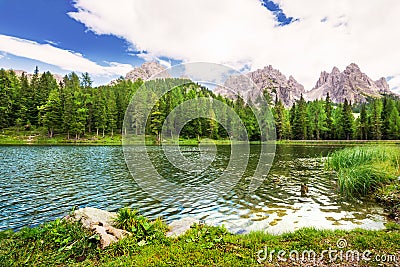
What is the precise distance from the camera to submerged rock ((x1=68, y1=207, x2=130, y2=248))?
687cm

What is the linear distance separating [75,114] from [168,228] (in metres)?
A: 79.3

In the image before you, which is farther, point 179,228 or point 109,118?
point 109,118

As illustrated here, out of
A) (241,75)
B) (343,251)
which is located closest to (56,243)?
(343,251)

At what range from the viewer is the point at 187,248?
21.2ft

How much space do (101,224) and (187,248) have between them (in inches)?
114

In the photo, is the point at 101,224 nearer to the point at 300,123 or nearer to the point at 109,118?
the point at 109,118

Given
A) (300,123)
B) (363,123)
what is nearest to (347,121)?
(363,123)

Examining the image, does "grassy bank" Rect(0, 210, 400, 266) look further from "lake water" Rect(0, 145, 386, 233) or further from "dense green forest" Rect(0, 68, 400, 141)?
"dense green forest" Rect(0, 68, 400, 141)

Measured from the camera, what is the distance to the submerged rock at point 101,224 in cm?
687

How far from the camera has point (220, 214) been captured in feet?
40.9

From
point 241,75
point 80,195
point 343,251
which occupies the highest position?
point 241,75

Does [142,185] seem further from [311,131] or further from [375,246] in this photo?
[311,131]

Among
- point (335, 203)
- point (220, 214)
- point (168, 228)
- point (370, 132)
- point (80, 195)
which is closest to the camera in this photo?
point (168, 228)

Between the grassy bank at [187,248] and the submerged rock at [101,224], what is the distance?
19 centimetres
